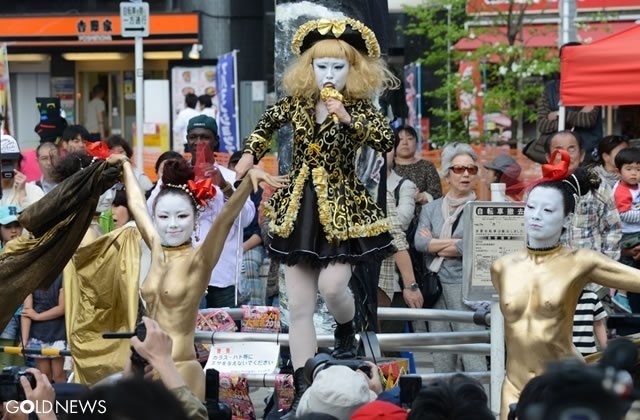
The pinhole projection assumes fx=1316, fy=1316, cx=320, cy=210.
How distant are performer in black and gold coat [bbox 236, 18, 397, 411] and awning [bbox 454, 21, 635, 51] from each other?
441 inches

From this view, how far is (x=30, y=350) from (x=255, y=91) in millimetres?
13751

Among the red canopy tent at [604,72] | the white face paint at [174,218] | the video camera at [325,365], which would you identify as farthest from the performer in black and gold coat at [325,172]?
the red canopy tent at [604,72]

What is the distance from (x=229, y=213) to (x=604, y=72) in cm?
447

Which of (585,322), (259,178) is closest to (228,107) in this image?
(585,322)

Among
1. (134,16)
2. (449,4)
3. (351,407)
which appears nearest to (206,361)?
(351,407)

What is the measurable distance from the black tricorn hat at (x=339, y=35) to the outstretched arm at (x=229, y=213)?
777mm

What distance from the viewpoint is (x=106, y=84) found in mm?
27281

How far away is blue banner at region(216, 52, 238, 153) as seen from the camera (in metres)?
16.5

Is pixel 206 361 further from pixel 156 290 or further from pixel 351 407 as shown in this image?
pixel 351 407

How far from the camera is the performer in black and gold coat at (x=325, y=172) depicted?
6.09 meters

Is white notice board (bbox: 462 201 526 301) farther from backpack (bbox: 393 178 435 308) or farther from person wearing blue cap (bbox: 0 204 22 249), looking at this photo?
person wearing blue cap (bbox: 0 204 22 249)

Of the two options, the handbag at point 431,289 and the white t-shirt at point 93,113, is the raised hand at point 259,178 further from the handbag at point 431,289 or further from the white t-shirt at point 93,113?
the white t-shirt at point 93,113

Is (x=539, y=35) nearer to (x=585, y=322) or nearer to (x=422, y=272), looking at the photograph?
(x=422, y=272)

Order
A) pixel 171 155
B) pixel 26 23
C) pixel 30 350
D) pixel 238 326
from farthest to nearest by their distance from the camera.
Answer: pixel 26 23, pixel 171 155, pixel 238 326, pixel 30 350
